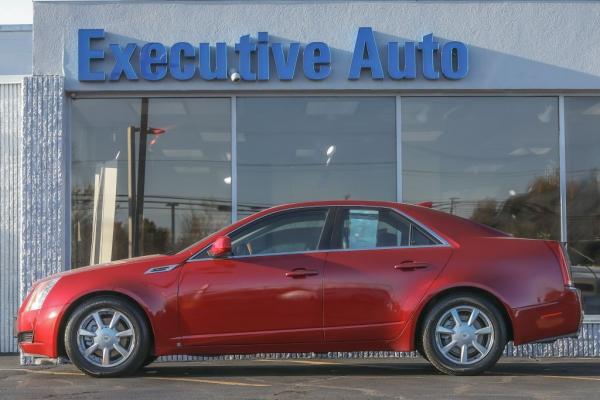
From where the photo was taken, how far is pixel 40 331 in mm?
8305

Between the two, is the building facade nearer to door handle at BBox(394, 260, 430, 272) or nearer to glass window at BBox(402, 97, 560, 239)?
glass window at BBox(402, 97, 560, 239)

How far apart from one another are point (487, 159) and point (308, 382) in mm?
4229

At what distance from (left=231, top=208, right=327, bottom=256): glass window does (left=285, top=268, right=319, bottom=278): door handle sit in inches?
8.8

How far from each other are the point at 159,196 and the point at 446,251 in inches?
156

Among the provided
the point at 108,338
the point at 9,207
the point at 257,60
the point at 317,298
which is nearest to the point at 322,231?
the point at 317,298

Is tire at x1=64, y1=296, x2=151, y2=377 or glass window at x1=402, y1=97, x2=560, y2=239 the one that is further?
glass window at x1=402, y1=97, x2=560, y2=239

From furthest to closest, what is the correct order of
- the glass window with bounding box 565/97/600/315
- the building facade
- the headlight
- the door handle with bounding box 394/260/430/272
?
the glass window with bounding box 565/97/600/315
the building facade
the headlight
the door handle with bounding box 394/260/430/272

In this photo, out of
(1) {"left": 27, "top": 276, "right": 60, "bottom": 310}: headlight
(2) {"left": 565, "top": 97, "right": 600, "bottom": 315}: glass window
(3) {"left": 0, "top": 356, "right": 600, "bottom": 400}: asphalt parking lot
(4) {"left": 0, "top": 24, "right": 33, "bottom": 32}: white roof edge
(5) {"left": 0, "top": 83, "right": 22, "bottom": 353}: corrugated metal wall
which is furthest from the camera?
(4) {"left": 0, "top": 24, "right": 33, "bottom": 32}: white roof edge

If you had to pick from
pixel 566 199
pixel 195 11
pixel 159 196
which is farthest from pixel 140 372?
pixel 566 199

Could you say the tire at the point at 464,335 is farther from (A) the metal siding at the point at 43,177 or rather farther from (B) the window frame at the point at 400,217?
(A) the metal siding at the point at 43,177

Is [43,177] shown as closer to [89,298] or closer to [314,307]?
[89,298]

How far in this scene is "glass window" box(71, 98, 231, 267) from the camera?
36.1ft

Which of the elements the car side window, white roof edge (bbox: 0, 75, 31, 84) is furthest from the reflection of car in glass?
white roof edge (bbox: 0, 75, 31, 84)

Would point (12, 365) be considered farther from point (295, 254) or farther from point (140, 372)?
point (295, 254)
